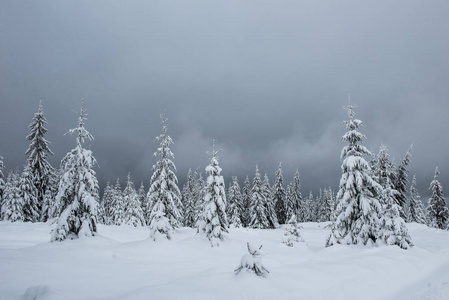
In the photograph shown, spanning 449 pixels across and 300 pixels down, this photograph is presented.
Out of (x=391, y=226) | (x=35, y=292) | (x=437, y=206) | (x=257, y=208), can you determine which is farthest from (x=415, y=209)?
(x=35, y=292)

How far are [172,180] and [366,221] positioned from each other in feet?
64.1

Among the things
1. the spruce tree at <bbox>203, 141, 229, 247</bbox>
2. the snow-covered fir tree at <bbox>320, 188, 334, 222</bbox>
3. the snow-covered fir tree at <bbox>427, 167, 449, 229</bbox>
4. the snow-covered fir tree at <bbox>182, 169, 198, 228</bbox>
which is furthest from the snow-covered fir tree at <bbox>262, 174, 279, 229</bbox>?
the spruce tree at <bbox>203, 141, 229, 247</bbox>

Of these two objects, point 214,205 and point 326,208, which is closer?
point 214,205

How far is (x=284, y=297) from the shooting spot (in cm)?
841

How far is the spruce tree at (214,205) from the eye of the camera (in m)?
23.0

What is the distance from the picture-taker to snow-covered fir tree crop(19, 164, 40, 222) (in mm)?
34781

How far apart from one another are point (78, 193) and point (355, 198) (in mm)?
20644

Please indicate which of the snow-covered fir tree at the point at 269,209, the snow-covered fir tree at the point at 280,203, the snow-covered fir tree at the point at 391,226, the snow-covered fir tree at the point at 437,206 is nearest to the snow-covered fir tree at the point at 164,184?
the snow-covered fir tree at the point at 391,226

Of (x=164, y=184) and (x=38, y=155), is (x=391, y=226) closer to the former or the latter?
(x=164, y=184)

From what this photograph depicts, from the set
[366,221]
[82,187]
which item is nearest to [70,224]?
[82,187]

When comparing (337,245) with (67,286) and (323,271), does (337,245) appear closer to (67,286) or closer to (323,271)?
(323,271)

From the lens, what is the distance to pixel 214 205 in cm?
2330

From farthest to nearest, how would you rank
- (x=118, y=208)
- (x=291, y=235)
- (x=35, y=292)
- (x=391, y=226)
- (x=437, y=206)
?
1. (x=118, y=208)
2. (x=437, y=206)
3. (x=291, y=235)
4. (x=391, y=226)
5. (x=35, y=292)

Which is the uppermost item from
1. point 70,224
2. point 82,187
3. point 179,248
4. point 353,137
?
point 353,137
